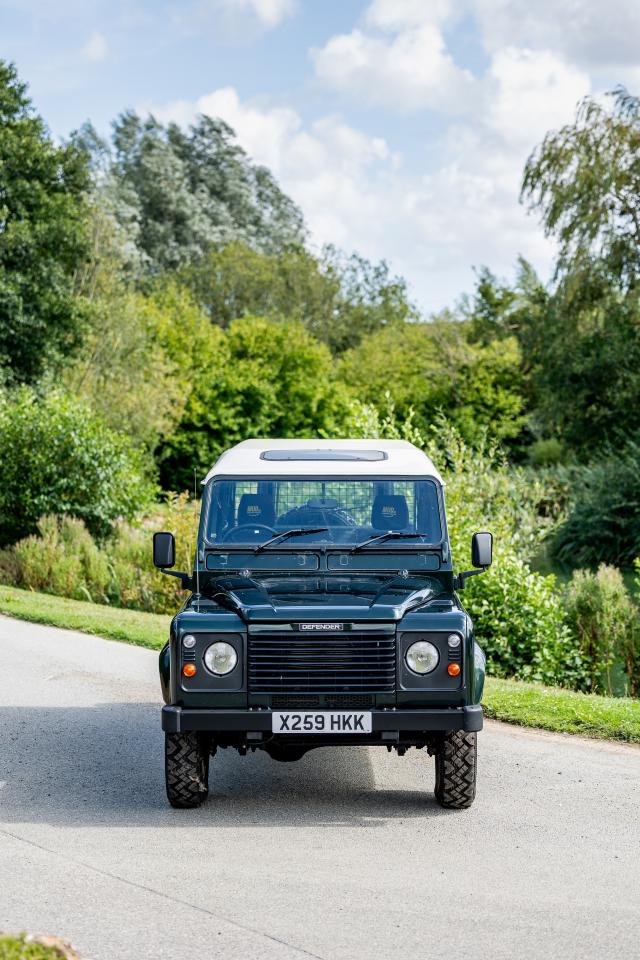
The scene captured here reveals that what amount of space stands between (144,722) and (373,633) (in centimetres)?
345

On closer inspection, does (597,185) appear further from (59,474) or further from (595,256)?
(59,474)

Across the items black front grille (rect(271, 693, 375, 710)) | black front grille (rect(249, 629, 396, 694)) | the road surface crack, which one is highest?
black front grille (rect(249, 629, 396, 694))

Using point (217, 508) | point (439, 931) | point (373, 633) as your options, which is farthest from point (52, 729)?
point (439, 931)

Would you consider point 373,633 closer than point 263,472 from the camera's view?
Yes

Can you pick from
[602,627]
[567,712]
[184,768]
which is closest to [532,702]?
[567,712]

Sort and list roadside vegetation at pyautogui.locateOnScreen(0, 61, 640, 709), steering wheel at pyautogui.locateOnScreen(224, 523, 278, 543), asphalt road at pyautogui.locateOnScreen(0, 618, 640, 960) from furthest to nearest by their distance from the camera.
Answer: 1. roadside vegetation at pyautogui.locateOnScreen(0, 61, 640, 709)
2. steering wheel at pyautogui.locateOnScreen(224, 523, 278, 543)
3. asphalt road at pyautogui.locateOnScreen(0, 618, 640, 960)

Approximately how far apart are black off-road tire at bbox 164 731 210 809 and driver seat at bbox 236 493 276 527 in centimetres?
168

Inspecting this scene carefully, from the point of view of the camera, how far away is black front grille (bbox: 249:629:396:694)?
23.2ft

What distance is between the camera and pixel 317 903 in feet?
18.3

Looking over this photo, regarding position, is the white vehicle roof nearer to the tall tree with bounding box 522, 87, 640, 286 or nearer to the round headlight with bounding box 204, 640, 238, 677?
the round headlight with bounding box 204, 640, 238, 677

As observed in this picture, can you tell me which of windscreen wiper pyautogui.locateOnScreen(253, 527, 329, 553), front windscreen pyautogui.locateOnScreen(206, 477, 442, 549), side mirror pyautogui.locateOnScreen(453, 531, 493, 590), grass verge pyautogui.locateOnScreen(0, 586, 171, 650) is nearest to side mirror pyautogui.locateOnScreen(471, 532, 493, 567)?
side mirror pyautogui.locateOnScreen(453, 531, 493, 590)

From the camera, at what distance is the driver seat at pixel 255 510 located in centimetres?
832

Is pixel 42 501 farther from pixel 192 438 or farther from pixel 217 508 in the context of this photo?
pixel 192 438

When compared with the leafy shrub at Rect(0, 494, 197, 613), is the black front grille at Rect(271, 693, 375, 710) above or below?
below
